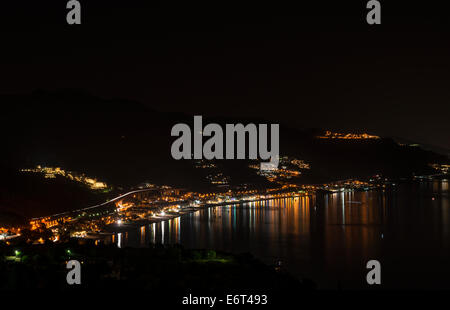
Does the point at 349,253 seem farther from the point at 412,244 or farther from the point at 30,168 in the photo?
the point at 30,168

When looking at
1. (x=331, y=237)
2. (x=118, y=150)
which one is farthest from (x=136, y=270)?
(x=118, y=150)
